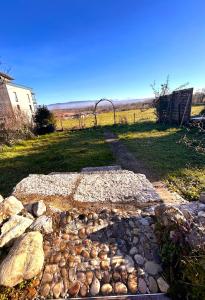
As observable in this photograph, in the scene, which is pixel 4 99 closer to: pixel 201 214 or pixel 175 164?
pixel 175 164

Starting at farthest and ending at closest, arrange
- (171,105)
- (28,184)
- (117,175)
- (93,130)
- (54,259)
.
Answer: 1. (93,130)
2. (171,105)
3. (117,175)
4. (28,184)
5. (54,259)

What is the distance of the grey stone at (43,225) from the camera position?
8.39 ft

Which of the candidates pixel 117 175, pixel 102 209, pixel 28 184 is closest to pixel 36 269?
pixel 102 209

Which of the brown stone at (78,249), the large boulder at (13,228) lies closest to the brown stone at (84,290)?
the brown stone at (78,249)

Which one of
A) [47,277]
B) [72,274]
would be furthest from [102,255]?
[47,277]

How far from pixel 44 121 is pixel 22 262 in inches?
523

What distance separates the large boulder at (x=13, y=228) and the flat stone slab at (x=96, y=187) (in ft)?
3.03

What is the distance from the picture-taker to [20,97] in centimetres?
1975

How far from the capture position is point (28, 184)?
397cm

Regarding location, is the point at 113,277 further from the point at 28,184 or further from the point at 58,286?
the point at 28,184

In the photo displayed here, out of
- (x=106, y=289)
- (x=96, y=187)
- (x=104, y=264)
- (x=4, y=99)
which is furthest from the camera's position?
(x=4, y=99)

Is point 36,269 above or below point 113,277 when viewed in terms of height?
above

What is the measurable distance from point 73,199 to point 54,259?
3.90ft

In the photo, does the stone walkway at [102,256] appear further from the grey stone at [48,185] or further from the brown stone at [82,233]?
the grey stone at [48,185]
